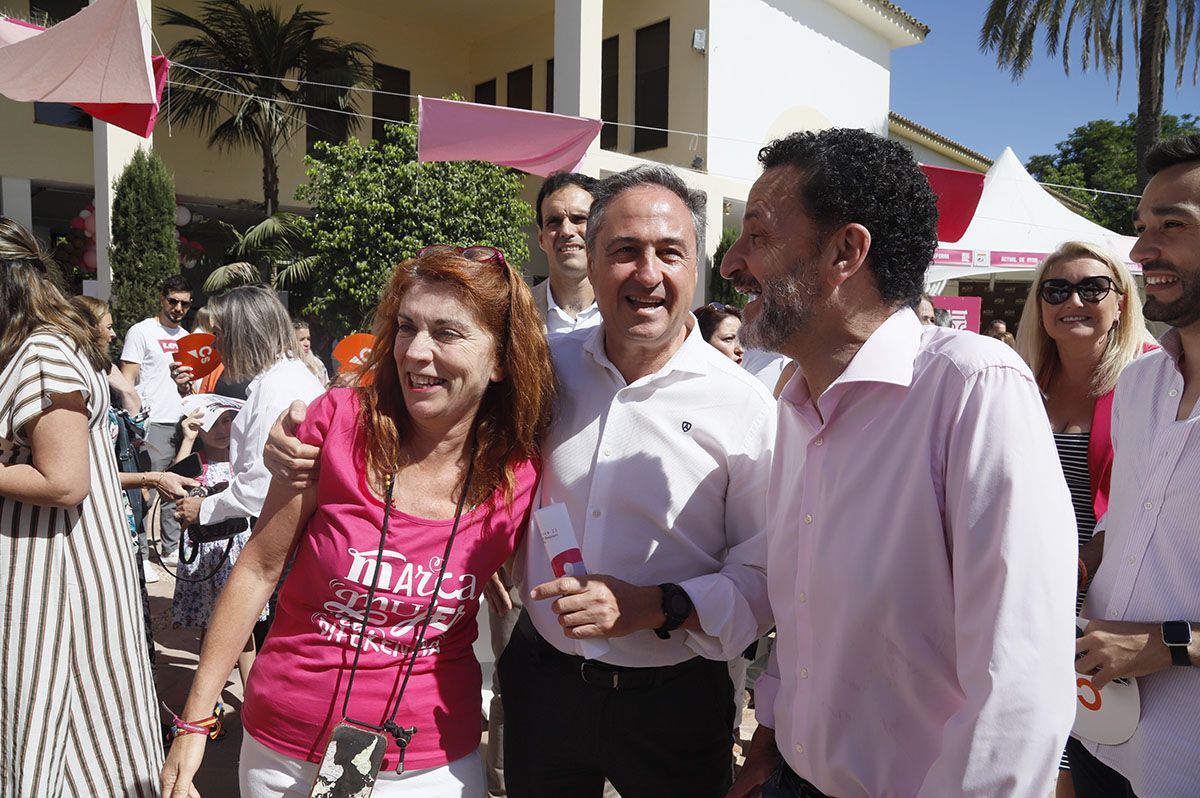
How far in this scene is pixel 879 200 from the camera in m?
1.58

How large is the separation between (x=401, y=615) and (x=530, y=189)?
1460 cm

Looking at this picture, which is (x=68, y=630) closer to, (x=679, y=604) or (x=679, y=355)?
(x=679, y=604)

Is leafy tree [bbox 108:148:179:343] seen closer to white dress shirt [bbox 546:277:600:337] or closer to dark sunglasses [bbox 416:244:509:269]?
white dress shirt [bbox 546:277:600:337]

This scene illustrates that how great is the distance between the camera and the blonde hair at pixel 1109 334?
3064 millimetres

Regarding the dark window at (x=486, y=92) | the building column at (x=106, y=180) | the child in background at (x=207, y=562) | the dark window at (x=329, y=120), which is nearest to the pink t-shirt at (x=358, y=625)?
the child in background at (x=207, y=562)

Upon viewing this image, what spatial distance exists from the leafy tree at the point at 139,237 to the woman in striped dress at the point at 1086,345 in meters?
10.8

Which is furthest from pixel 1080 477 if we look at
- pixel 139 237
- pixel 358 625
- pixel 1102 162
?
pixel 1102 162

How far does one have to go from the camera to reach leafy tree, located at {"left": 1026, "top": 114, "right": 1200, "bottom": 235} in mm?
36500

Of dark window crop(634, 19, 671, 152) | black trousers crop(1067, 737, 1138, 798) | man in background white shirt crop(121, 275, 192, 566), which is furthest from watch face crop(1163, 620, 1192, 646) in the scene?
dark window crop(634, 19, 671, 152)

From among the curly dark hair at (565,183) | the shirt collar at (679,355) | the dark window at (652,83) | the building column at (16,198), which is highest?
the dark window at (652,83)

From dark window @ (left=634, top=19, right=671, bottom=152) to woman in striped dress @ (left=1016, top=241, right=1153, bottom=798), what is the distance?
461 inches

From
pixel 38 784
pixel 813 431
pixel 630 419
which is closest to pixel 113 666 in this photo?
pixel 38 784

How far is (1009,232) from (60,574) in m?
11.5

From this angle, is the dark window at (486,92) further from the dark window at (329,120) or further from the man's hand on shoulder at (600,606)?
the man's hand on shoulder at (600,606)
